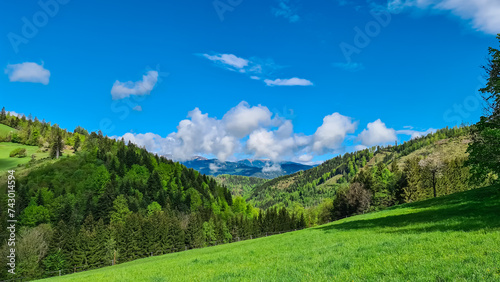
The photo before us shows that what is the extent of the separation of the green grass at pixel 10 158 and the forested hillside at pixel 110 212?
6.12 m

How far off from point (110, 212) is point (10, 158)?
333 ft

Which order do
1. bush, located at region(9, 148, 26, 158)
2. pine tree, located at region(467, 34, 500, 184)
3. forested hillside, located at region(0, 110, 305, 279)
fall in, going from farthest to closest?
1. bush, located at region(9, 148, 26, 158)
2. forested hillside, located at region(0, 110, 305, 279)
3. pine tree, located at region(467, 34, 500, 184)

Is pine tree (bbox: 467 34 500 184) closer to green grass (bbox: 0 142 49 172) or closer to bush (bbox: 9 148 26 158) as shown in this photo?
green grass (bbox: 0 142 49 172)

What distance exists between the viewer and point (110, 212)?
116 metres

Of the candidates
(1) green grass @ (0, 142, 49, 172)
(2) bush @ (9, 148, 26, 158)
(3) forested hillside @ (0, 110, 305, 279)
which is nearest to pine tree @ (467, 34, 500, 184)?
(3) forested hillside @ (0, 110, 305, 279)

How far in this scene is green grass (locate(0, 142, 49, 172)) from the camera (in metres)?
153

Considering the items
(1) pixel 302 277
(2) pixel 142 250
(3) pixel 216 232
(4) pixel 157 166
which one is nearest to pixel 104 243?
(2) pixel 142 250

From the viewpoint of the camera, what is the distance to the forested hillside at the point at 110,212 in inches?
3081

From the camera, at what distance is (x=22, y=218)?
107m

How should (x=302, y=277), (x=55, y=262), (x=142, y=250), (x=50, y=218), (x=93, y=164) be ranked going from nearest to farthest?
1. (x=302, y=277)
2. (x=55, y=262)
3. (x=142, y=250)
4. (x=50, y=218)
5. (x=93, y=164)

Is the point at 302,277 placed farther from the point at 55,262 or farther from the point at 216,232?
the point at 216,232

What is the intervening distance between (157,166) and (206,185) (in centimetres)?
3628

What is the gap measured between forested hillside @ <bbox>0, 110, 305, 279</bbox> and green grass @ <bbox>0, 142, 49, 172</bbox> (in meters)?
6.12

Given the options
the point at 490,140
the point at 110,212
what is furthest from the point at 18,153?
the point at 490,140
